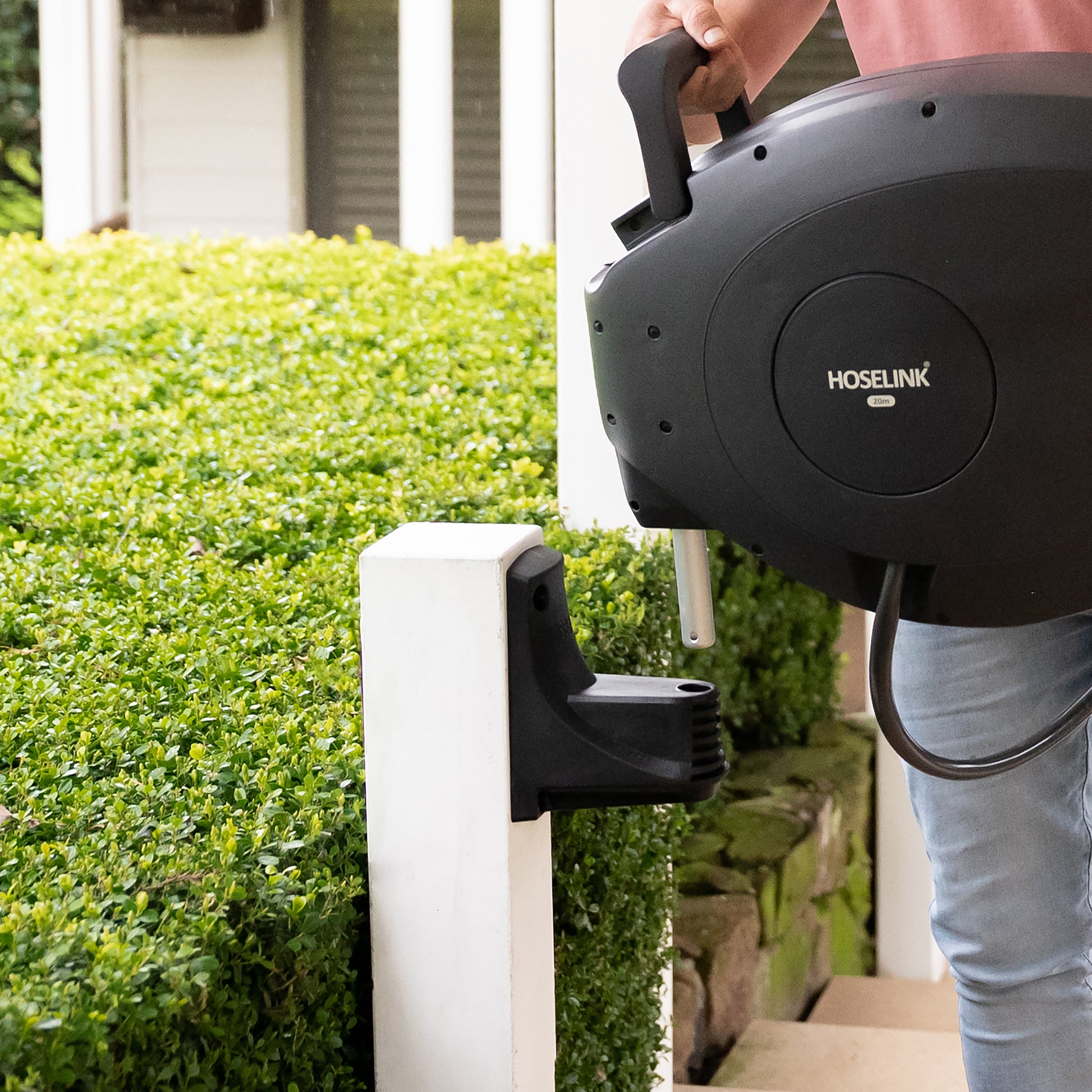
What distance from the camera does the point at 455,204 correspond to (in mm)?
9633

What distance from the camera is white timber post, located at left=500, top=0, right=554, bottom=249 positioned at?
5840 mm

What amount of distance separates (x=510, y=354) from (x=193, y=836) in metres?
2.56

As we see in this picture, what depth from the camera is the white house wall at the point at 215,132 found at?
8.49 metres

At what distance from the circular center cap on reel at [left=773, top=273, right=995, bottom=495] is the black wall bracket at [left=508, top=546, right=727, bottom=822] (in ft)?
1.06

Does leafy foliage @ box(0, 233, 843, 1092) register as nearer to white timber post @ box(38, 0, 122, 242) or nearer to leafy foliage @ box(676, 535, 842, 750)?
leafy foliage @ box(676, 535, 842, 750)

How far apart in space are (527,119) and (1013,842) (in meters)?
5.06

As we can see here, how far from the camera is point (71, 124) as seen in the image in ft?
23.5

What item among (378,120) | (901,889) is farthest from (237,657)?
(378,120)

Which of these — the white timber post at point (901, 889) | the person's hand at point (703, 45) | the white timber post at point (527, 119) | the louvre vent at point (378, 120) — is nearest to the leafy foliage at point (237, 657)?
the white timber post at point (901, 889)

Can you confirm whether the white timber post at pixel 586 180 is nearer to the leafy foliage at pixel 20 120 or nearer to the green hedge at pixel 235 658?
the green hedge at pixel 235 658

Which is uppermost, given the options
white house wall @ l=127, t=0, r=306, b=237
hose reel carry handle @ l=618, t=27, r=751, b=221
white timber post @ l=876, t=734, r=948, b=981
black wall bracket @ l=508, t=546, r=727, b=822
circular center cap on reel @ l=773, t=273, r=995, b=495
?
white house wall @ l=127, t=0, r=306, b=237

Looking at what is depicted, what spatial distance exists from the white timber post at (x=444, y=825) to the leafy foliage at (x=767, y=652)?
2238 millimetres

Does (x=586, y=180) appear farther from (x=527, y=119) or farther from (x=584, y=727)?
(x=527, y=119)

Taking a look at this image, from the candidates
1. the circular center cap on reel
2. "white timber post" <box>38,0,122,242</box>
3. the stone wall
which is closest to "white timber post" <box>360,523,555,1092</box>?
the circular center cap on reel
